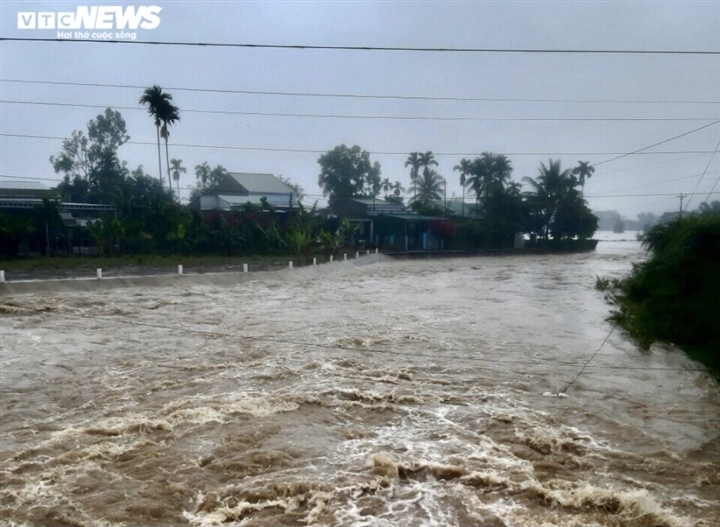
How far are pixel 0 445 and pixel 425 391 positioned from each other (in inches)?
218

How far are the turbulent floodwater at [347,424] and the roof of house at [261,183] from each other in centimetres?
2836

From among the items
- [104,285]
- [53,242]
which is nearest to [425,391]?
[104,285]

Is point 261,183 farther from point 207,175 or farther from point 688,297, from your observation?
point 688,297

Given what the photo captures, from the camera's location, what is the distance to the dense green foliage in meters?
12.5

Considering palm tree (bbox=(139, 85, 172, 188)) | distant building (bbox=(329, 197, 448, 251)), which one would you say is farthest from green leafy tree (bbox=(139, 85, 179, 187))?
distant building (bbox=(329, 197, 448, 251))

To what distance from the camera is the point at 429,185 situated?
56.4 metres

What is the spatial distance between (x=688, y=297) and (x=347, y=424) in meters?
9.34

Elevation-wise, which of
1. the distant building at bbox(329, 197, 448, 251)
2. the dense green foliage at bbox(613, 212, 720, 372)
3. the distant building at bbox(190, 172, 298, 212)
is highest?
the distant building at bbox(190, 172, 298, 212)

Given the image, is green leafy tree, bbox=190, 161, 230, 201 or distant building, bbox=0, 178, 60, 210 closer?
distant building, bbox=0, 178, 60, 210

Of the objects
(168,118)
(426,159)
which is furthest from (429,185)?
(168,118)

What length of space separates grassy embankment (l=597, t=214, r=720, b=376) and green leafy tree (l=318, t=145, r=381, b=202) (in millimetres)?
40095

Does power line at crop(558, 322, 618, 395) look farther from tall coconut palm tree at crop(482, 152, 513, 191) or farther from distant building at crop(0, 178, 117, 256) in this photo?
tall coconut palm tree at crop(482, 152, 513, 191)

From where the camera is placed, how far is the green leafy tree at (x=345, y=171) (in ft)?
175

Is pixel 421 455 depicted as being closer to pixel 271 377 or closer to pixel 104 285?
pixel 271 377
